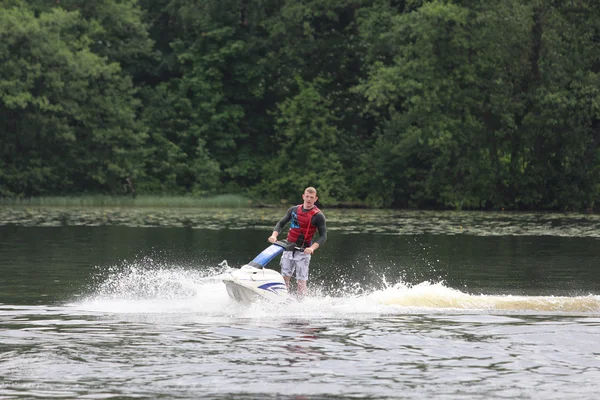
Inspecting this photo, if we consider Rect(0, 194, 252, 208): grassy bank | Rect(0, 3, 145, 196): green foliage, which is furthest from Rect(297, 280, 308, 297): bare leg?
Rect(0, 3, 145, 196): green foliage

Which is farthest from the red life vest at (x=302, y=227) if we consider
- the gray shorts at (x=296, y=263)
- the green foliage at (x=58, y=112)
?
the green foliage at (x=58, y=112)

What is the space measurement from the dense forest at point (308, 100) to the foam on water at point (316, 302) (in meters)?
37.8

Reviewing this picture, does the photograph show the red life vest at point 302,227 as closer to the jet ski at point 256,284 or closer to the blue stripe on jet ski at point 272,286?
the jet ski at point 256,284

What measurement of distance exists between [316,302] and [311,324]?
2.16m

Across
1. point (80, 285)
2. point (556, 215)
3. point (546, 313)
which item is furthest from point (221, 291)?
point (556, 215)

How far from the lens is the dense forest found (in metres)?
56.5

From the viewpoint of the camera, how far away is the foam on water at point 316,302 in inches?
673

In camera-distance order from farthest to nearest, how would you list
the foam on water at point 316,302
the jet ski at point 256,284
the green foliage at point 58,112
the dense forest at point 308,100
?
the green foliage at point 58,112
the dense forest at point 308,100
the foam on water at point 316,302
the jet ski at point 256,284

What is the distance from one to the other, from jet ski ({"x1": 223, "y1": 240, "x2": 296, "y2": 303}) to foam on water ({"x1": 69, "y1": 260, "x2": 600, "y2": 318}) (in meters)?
0.13

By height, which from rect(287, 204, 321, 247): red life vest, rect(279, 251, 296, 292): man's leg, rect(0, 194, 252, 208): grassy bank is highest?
rect(287, 204, 321, 247): red life vest

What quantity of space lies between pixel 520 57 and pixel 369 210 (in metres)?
10.8

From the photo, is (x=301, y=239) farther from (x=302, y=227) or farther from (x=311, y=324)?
(x=311, y=324)

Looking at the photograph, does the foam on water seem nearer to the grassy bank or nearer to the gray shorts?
the gray shorts

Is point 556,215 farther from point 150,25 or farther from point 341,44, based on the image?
point 150,25
